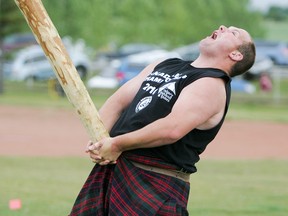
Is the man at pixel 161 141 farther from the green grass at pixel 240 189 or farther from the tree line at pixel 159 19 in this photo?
the tree line at pixel 159 19

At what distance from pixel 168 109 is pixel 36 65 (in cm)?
3939

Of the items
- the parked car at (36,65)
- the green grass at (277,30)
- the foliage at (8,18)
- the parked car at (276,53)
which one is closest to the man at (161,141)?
the foliage at (8,18)

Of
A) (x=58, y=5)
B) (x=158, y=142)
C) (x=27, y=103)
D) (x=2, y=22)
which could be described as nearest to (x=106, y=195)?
(x=158, y=142)

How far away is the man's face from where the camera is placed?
198 inches

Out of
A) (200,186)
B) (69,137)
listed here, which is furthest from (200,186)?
(69,137)

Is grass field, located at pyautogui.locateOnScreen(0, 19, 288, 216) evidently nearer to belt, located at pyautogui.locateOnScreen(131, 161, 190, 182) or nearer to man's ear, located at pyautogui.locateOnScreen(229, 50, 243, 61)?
belt, located at pyautogui.locateOnScreen(131, 161, 190, 182)

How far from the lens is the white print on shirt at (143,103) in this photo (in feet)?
16.5

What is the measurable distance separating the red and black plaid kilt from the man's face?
69 cm

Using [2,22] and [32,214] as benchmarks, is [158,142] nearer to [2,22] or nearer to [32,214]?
[32,214]

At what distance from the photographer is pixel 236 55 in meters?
5.06

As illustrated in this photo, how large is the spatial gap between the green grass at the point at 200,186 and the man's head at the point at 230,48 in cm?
389

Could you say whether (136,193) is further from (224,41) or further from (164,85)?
(224,41)

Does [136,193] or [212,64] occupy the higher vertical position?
[212,64]

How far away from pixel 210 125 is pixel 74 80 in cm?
78
